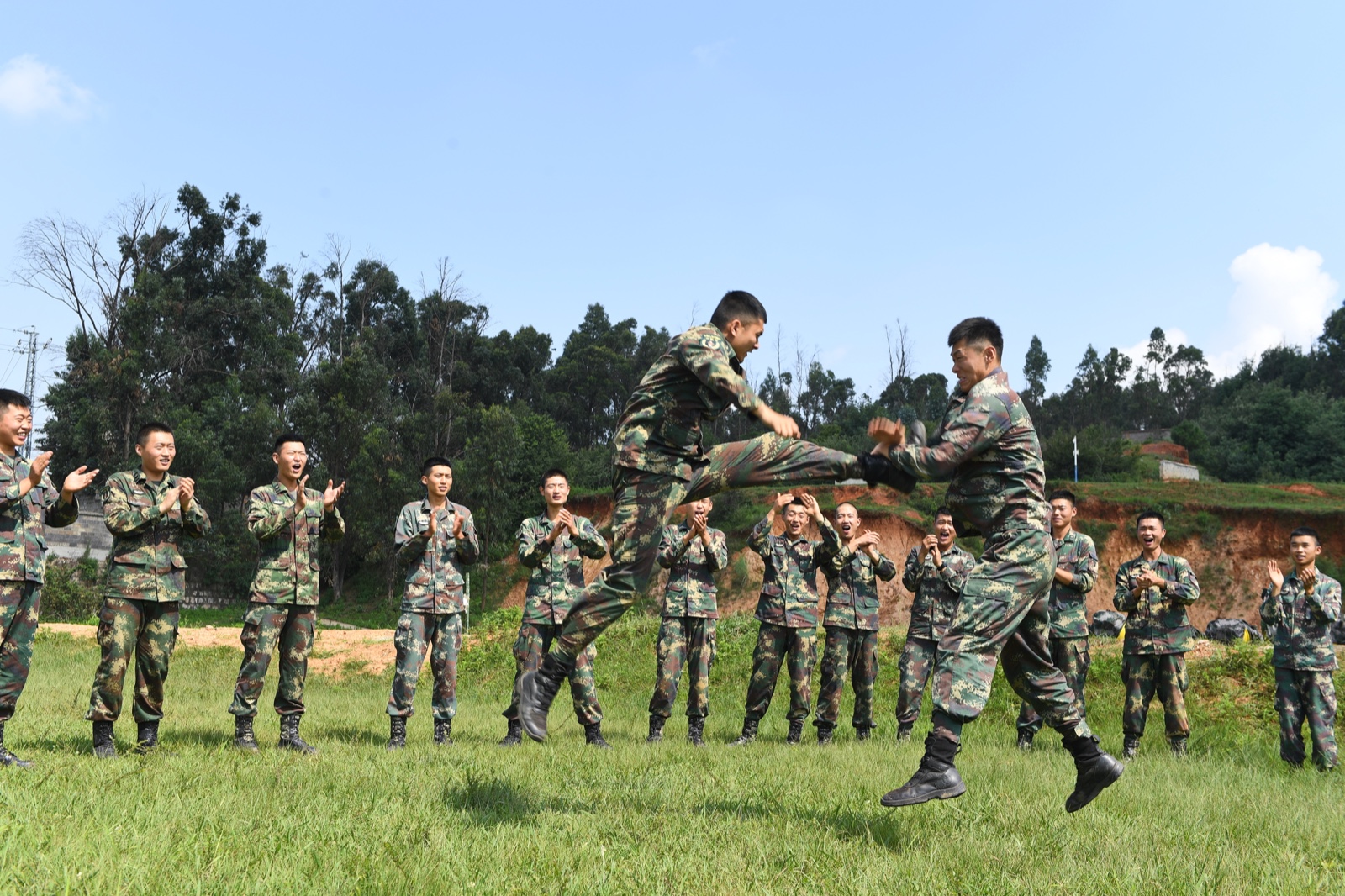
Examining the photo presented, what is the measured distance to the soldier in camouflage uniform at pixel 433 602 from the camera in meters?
8.64

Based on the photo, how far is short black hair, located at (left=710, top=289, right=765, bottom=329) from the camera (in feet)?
17.7

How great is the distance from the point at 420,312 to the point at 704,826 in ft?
178

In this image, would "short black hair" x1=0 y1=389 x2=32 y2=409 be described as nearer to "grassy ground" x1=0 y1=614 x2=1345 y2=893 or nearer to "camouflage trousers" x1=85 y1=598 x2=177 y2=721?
"camouflage trousers" x1=85 y1=598 x2=177 y2=721

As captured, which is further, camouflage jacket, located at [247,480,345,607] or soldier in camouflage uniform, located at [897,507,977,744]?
soldier in camouflage uniform, located at [897,507,977,744]

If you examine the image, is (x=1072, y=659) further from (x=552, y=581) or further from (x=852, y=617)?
(x=552, y=581)

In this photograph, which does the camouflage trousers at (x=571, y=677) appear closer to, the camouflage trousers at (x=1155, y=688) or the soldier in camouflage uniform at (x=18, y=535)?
the soldier in camouflage uniform at (x=18, y=535)

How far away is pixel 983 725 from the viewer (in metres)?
11.4

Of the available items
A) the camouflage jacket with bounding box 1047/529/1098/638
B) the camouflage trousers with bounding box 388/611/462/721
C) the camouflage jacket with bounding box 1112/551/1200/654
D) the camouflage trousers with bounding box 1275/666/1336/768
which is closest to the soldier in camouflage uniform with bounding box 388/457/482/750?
the camouflage trousers with bounding box 388/611/462/721

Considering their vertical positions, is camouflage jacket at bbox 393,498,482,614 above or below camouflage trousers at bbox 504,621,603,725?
above

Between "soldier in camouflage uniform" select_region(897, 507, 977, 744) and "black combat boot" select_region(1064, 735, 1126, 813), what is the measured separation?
15.9 feet

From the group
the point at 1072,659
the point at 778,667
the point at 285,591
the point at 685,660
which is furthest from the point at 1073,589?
the point at 285,591

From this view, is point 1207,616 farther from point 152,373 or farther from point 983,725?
point 152,373

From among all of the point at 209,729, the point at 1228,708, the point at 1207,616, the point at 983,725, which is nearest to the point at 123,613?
the point at 209,729

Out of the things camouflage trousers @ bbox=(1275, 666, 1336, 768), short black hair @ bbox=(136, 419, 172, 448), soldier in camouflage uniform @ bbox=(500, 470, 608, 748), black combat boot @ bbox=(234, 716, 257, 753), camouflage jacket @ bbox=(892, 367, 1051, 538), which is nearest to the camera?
camouflage jacket @ bbox=(892, 367, 1051, 538)
